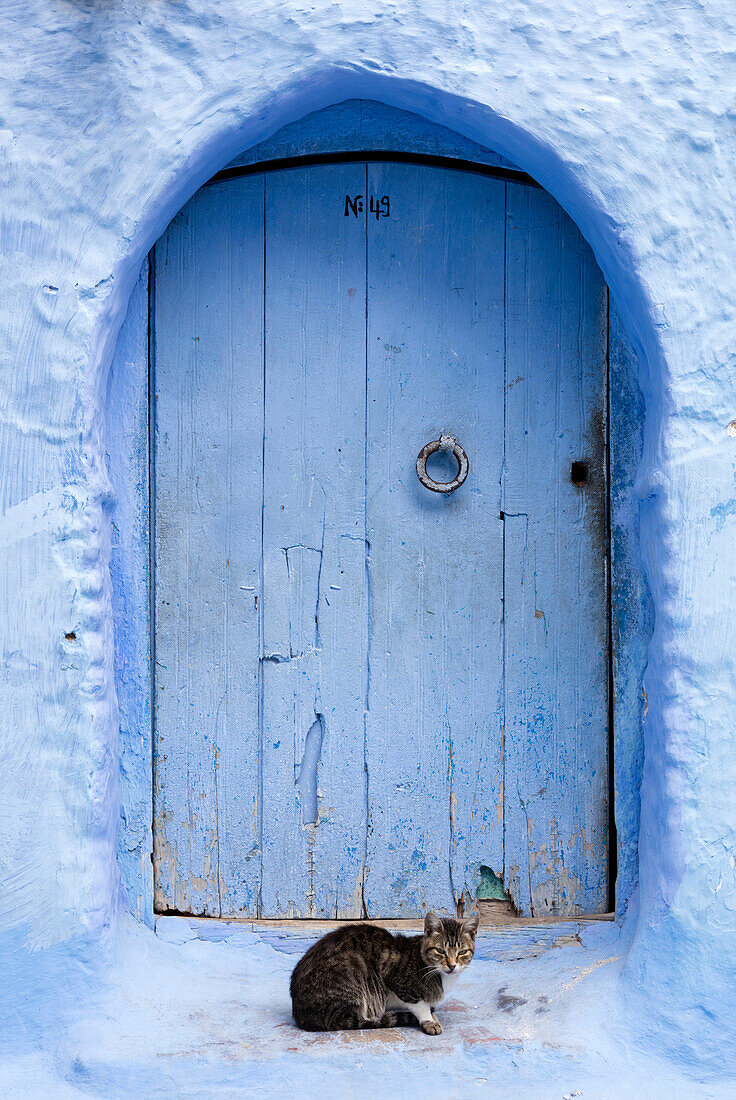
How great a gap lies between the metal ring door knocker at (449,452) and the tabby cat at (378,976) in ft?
3.22

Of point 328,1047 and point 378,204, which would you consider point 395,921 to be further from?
point 378,204

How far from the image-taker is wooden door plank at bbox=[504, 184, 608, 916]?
2.33 metres

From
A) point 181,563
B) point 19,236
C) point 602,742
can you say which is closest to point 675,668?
point 602,742

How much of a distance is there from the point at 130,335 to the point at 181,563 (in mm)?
574

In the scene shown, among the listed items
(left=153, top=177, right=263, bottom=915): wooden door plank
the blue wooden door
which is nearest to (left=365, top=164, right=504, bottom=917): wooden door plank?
the blue wooden door

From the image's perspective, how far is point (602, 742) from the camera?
2336 mm

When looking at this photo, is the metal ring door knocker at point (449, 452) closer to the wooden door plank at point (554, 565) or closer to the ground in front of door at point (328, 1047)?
the wooden door plank at point (554, 565)

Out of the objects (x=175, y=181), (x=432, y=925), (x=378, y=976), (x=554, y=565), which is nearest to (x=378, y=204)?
(x=175, y=181)

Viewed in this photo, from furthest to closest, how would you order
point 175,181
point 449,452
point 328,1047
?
point 449,452 → point 175,181 → point 328,1047

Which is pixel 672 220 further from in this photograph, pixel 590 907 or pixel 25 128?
pixel 590 907

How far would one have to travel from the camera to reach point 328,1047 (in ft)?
6.27

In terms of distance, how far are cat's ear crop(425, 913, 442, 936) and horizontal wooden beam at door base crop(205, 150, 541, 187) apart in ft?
5.73

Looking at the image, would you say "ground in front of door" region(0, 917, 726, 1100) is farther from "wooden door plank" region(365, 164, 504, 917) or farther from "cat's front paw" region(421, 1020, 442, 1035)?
"wooden door plank" region(365, 164, 504, 917)

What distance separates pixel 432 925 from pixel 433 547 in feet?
2.90
